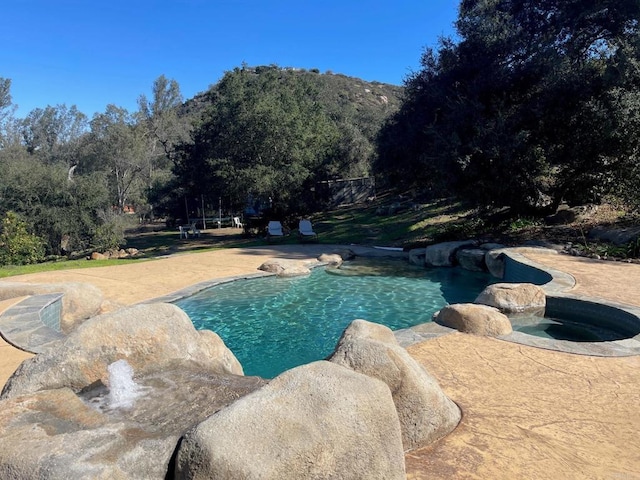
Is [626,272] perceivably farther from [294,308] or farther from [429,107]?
[429,107]

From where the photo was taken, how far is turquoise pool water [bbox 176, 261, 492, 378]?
7.14 meters

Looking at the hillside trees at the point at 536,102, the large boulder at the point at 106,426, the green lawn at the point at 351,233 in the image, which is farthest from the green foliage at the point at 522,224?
the large boulder at the point at 106,426

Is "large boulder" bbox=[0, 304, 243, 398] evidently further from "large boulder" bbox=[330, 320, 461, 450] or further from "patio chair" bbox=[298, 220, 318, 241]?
"patio chair" bbox=[298, 220, 318, 241]

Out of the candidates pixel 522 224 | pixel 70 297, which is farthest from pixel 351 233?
pixel 70 297

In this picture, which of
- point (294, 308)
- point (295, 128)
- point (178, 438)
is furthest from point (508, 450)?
point (295, 128)

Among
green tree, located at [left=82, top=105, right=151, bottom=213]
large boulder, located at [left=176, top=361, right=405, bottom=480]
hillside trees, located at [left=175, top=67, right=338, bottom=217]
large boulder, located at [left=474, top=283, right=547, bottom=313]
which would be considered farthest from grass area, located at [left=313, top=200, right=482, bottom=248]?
green tree, located at [left=82, top=105, right=151, bottom=213]

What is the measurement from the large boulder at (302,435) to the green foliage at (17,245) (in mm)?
19776

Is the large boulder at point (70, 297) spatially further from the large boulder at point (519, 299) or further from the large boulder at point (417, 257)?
the large boulder at point (417, 257)

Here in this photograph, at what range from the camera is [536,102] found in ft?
43.9

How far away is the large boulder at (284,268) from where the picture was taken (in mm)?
12398

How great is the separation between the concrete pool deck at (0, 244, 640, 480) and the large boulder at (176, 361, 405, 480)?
679 mm

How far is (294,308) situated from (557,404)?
6.10m

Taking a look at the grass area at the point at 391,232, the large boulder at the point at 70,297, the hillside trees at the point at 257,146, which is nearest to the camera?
the large boulder at the point at 70,297

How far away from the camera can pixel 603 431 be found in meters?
3.51
